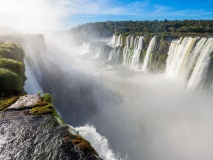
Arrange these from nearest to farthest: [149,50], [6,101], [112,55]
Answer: [6,101]
[149,50]
[112,55]

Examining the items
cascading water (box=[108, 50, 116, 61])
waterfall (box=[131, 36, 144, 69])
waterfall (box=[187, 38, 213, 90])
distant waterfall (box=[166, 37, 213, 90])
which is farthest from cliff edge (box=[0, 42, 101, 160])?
cascading water (box=[108, 50, 116, 61])

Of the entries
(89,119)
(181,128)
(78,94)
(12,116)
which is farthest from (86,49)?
(12,116)

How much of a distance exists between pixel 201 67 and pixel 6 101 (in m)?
36.7

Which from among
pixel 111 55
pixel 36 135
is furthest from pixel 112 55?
pixel 36 135

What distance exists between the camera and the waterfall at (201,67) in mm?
37531

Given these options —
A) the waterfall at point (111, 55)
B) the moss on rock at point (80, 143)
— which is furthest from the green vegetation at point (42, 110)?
the waterfall at point (111, 55)

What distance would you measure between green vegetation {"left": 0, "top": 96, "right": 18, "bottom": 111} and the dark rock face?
79cm

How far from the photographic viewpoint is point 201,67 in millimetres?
39062

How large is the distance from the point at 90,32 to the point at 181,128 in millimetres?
125662

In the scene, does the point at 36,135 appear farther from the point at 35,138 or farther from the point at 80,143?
the point at 80,143

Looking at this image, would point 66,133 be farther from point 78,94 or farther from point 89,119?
point 78,94

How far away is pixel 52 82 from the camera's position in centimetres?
4003

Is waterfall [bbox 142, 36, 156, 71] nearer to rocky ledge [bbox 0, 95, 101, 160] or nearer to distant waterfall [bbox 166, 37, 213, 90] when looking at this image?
distant waterfall [bbox 166, 37, 213, 90]

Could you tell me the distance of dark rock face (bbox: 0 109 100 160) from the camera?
28.9 feet
